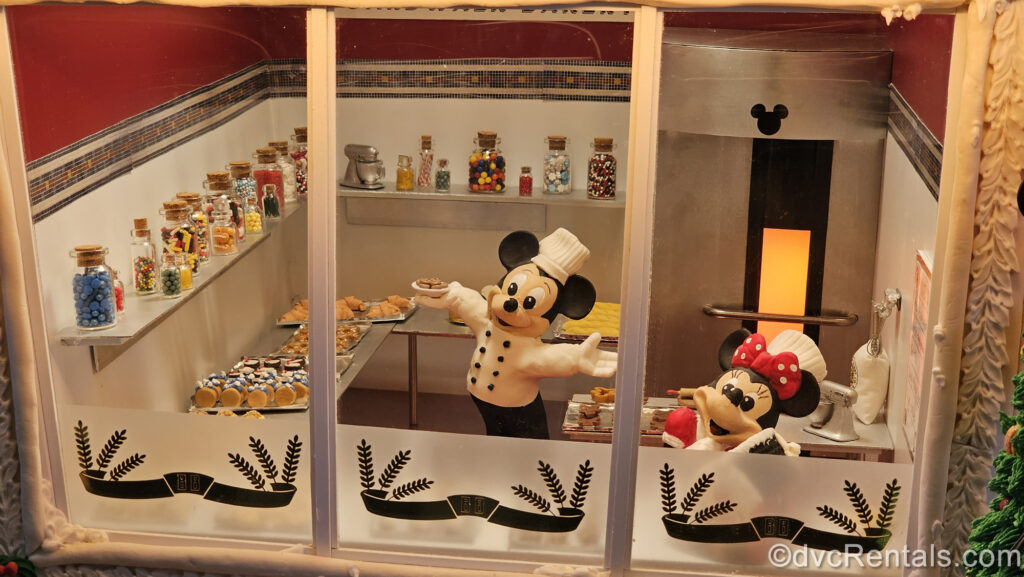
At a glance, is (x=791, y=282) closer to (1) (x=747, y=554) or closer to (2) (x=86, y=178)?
(1) (x=747, y=554)

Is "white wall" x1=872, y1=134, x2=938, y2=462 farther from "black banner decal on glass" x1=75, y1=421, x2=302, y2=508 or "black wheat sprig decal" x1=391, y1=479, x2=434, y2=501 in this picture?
"black banner decal on glass" x1=75, y1=421, x2=302, y2=508

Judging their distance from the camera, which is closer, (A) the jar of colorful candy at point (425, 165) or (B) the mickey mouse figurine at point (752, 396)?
(B) the mickey mouse figurine at point (752, 396)

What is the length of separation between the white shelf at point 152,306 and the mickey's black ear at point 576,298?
823mm

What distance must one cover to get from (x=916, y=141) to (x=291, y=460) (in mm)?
2055

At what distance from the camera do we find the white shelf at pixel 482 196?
9.09 feet

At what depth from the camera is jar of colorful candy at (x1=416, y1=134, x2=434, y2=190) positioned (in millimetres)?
2881

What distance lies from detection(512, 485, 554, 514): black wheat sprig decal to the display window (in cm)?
3

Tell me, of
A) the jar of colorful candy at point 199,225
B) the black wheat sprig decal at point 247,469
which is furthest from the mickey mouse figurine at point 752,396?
the jar of colorful candy at point 199,225

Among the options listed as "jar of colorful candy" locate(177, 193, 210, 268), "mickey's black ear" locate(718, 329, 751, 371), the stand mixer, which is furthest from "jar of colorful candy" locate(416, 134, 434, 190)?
"mickey's black ear" locate(718, 329, 751, 371)

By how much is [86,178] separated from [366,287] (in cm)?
98

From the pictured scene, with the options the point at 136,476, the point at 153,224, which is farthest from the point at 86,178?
the point at 136,476

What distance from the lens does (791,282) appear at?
9.11ft

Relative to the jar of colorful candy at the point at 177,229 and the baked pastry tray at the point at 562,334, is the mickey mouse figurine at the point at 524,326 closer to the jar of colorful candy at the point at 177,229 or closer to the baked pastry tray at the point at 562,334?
the baked pastry tray at the point at 562,334

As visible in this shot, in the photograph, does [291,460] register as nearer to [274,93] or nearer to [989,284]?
[274,93]
